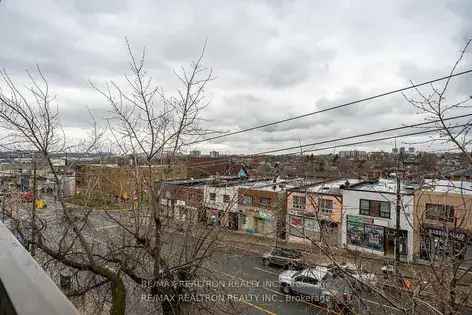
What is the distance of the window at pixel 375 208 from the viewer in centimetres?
1388

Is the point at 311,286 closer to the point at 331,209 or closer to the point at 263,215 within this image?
the point at 331,209

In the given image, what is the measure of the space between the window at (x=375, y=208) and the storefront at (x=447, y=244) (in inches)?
435

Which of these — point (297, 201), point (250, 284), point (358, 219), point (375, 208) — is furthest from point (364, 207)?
point (250, 284)

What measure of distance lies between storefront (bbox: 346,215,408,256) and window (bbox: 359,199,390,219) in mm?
324

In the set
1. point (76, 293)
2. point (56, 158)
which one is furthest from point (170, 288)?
point (56, 158)

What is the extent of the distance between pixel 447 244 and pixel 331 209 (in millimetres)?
5279

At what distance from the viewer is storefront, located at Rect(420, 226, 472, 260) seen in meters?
3.06

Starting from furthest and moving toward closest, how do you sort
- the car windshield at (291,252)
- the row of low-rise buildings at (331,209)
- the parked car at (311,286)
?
the car windshield at (291,252)
the row of low-rise buildings at (331,209)
the parked car at (311,286)

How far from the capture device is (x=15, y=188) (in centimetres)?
715

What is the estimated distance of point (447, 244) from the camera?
3.20 meters

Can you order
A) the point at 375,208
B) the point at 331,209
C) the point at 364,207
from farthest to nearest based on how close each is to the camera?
1. the point at 364,207
2. the point at 375,208
3. the point at 331,209

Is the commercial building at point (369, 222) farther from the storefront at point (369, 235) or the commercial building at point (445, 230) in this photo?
the commercial building at point (445, 230)

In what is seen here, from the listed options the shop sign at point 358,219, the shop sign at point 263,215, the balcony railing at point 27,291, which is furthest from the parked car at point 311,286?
the shop sign at point 358,219

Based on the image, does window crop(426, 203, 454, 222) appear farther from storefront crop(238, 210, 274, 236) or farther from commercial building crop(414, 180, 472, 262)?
storefront crop(238, 210, 274, 236)
